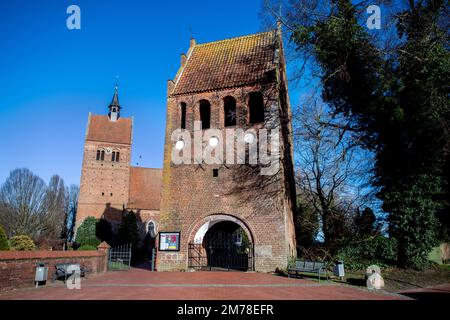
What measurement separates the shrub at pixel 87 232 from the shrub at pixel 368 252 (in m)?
29.1

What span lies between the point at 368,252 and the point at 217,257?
294 inches

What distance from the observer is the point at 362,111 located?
1537 cm

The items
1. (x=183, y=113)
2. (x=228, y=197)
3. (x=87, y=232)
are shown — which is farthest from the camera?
(x=87, y=232)

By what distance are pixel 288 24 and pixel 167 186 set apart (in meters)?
10.1

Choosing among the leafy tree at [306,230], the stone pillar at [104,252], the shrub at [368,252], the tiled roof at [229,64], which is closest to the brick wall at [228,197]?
the tiled roof at [229,64]

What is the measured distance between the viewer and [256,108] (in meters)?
18.2

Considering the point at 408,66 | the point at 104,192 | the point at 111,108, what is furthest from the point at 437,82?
the point at 111,108

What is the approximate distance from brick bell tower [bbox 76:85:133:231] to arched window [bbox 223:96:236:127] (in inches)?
1075

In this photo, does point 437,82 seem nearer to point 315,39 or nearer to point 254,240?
point 315,39

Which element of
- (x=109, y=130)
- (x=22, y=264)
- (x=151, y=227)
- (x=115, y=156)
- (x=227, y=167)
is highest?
(x=109, y=130)

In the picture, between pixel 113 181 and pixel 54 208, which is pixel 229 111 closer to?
pixel 113 181

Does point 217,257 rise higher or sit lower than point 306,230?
lower

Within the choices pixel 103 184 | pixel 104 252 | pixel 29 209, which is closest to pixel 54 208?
pixel 29 209

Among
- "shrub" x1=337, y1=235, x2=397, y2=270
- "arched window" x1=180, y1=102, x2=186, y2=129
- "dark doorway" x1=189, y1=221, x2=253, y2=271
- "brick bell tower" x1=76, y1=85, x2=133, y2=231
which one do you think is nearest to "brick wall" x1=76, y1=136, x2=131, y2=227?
"brick bell tower" x1=76, y1=85, x2=133, y2=231
